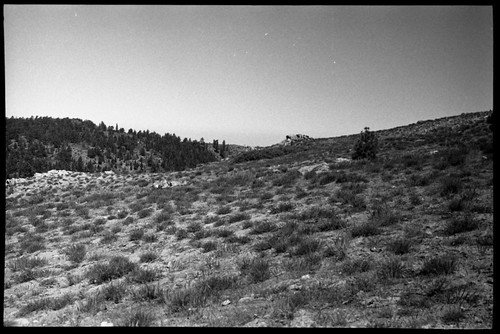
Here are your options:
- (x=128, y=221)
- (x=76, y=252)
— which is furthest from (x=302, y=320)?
(x=128, y=221)

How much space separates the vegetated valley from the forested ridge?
5895 cm

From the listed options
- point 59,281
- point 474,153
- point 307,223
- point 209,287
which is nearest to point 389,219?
point 307,223

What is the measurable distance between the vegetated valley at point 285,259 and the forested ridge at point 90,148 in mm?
58954

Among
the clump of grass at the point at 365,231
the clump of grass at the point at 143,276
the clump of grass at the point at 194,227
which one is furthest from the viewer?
the clump of grass at the point at 194,227

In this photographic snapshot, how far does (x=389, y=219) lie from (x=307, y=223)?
2382 mm

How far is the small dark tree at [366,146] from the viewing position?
63.4ft

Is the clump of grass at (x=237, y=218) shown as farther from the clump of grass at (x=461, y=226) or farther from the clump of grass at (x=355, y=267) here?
the clump of grass at (x=461, y=226)

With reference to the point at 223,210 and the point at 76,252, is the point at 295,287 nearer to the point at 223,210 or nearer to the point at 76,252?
the point at 76,252

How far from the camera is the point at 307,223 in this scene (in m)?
9.35

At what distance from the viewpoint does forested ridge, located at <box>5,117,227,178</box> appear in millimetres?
78562

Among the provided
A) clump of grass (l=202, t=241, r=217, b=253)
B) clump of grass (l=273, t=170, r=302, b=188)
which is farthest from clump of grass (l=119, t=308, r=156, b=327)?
clump of grass (l=273, t=170, r=302, b=188)

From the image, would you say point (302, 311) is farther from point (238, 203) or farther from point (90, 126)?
point (90, 126)

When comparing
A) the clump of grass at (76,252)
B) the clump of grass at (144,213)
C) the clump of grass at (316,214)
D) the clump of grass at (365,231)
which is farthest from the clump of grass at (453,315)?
the clump of grass at (144,213)
